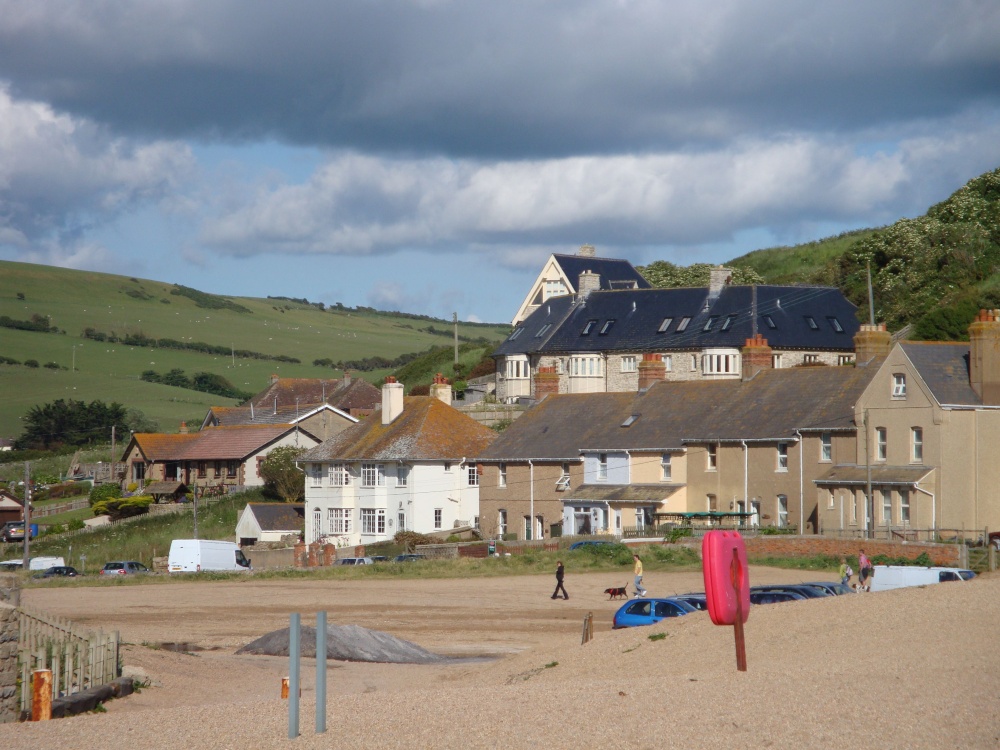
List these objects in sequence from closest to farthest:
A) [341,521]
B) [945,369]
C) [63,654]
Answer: [63,654]
[945,369]
[341,521]

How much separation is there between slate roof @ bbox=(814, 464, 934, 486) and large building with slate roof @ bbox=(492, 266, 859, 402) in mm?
22828

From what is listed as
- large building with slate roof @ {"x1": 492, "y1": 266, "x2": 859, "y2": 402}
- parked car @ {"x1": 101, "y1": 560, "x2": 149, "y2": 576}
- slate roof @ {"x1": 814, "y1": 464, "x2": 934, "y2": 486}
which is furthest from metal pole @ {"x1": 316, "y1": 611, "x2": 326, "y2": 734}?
large building with slate roof @ {"x1": 492, "y1": 266, "x2": 859, "y2": 402}

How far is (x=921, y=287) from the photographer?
8194 cm

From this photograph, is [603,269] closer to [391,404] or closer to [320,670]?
[391,404]

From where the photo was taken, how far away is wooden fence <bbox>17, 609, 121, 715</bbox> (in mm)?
19328

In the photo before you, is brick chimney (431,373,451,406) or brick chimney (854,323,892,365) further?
brick chimney (431,373,451,406)

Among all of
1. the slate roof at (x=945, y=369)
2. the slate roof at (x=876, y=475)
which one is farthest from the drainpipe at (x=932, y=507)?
the slate roof at (x=945, y=369)

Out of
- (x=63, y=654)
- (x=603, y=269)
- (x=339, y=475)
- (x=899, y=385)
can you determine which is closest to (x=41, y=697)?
(x=63, y=654)

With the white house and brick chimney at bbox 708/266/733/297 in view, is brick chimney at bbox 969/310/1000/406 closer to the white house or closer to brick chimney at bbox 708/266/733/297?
the white house

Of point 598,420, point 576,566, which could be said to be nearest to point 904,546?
point 576,566

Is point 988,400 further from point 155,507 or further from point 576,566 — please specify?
point 155,507

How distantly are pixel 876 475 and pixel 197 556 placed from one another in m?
27.5

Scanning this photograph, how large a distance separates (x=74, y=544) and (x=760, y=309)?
4101 cm

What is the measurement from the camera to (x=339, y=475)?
2746 inches
